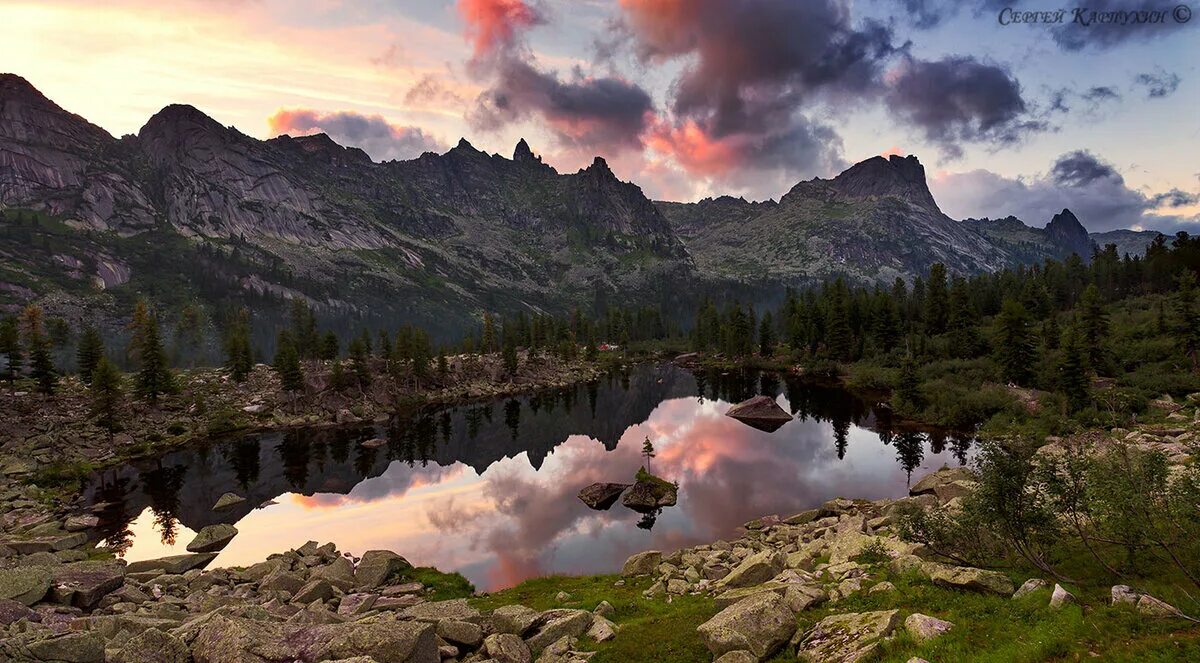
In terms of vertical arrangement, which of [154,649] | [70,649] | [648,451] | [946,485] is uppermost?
[70,649]

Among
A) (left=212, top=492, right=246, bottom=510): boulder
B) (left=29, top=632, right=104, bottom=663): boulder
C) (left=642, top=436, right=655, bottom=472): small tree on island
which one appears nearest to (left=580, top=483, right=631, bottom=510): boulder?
(left=642, top=436, right=655, bottom=472): small tree on island

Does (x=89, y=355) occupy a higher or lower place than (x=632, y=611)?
higher

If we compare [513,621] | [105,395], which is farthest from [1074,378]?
[105,395]

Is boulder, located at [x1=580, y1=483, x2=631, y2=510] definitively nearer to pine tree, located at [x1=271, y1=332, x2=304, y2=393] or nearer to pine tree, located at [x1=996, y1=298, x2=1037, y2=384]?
pine tree, located at [x1=996, y1=298, x2=1037, y2=384]

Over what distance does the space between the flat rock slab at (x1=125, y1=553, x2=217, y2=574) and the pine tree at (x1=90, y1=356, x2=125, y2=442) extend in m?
57.0

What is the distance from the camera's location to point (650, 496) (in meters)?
57.9

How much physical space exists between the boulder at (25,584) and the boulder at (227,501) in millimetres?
33038

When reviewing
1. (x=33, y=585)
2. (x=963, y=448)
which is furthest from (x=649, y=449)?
(x=33, y=585)

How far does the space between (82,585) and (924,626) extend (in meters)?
42.5

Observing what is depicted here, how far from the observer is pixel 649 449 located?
69625 millimetres

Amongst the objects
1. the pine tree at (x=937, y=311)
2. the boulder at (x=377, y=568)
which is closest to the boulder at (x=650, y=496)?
the boulder at (x=377, y=568)

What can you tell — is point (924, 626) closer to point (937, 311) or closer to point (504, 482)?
point (504, 482)

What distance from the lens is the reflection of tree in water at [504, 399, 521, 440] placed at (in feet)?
335

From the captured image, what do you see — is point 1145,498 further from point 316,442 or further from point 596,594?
point 316,442
